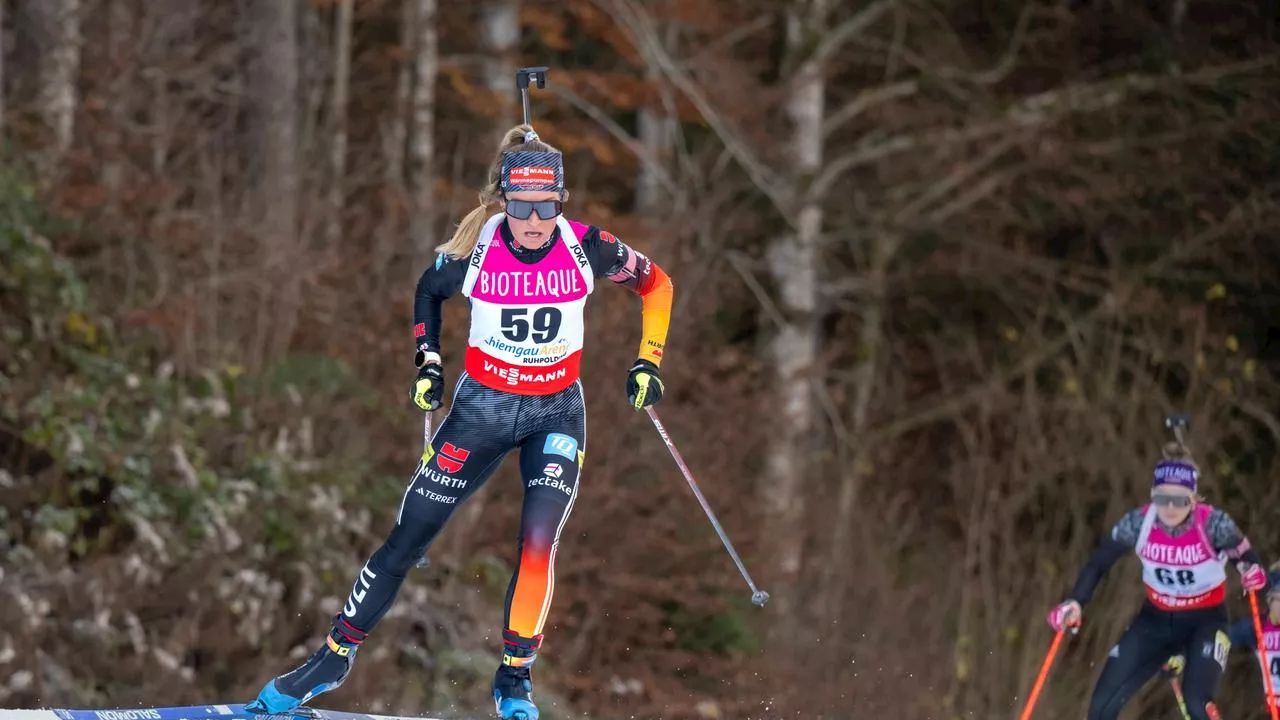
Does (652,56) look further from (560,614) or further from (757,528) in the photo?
(560,614)

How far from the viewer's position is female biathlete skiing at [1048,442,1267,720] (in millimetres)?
9211

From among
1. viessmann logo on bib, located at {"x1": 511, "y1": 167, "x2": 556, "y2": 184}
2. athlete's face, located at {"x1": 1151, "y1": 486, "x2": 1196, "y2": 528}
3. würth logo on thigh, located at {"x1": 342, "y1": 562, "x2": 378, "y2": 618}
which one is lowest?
würth logo on thigh, located at {"x1": 342, "y1": 562, "x2": 378, "y2": 618}

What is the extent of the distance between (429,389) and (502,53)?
1148 cm

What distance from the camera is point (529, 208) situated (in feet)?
20.2

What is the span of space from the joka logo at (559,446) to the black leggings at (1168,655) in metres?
4.86

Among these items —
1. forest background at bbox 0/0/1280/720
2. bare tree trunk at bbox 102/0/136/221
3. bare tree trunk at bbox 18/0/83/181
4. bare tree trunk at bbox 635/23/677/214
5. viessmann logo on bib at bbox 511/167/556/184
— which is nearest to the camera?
viessmann logo on bib at bbox 511/167/556/184

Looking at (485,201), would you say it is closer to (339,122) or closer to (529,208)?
(529,208)

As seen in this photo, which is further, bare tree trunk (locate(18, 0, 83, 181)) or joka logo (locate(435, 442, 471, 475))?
bare tree trunk (locate(18, 0, 83, 181))

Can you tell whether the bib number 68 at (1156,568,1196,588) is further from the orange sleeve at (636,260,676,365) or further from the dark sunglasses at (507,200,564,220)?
the dark sunglasses at (507,200,564,220)

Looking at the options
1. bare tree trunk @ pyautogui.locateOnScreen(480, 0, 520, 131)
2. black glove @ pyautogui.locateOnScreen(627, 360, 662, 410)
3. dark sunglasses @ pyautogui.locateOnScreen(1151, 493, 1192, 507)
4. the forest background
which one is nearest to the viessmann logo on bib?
black glove @ pyautogui.locateOnScreen(627, 360, 662, 410)

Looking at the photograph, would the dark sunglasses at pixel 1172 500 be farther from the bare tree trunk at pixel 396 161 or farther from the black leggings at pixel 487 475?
the bare tree trunk at pixel 396 161

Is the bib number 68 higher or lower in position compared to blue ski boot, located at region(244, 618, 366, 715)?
higher

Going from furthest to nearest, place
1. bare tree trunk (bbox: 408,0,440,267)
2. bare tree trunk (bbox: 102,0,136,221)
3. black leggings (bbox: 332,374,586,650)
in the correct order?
1. bare tree trunk (bbox: 408,0,440,267)
2. bare tree trunk (bbox: 102,0,136,221)
3. black leggings (bbox: 332,374,586,650)

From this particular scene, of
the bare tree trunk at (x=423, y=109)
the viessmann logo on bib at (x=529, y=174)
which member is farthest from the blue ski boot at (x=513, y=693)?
the bare tree trunk at (x=423, y=109)
